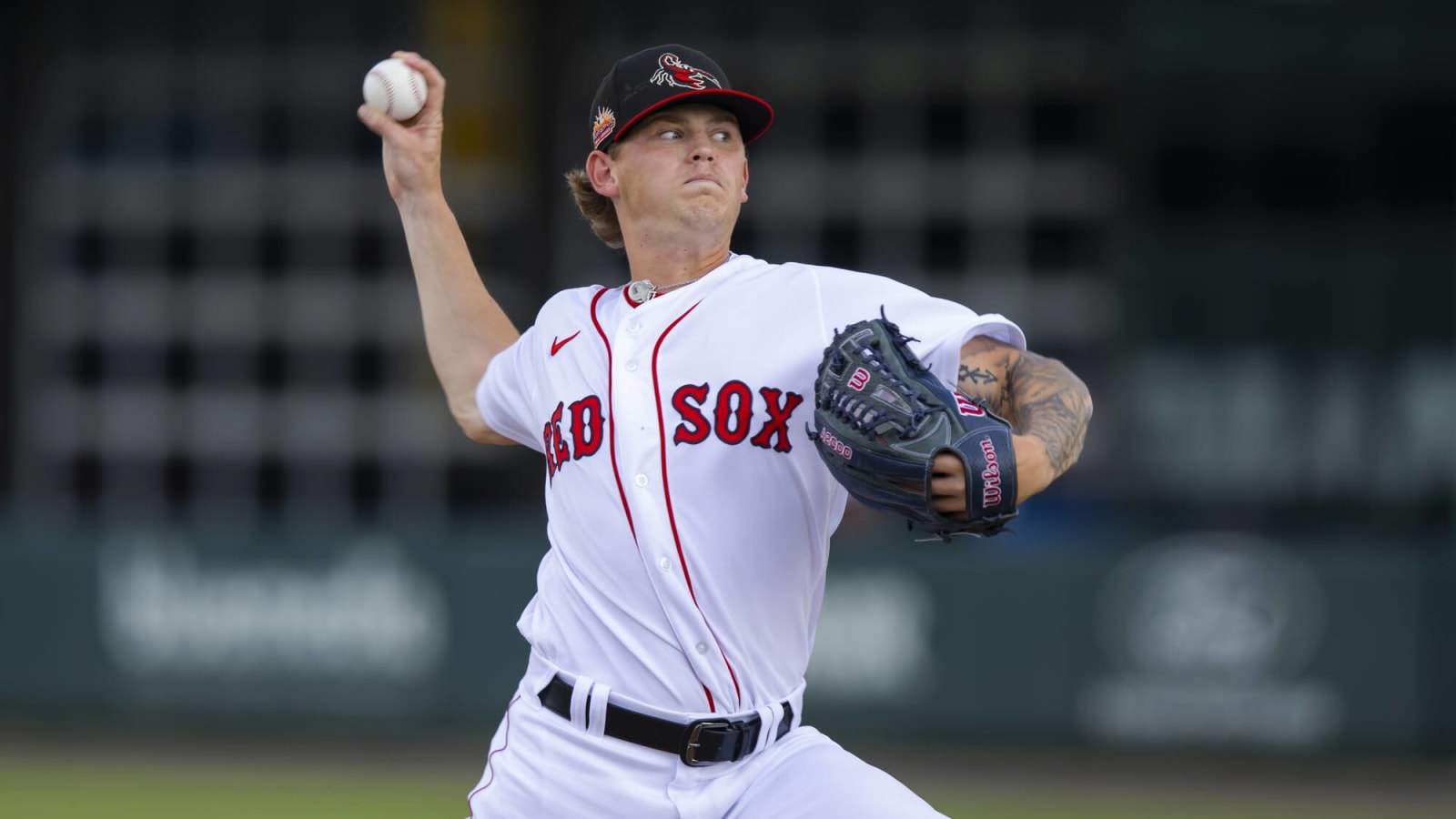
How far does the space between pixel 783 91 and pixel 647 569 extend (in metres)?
11.3

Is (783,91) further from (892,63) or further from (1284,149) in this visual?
(1284,149)

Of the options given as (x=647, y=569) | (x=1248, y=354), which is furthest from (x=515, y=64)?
(x=647, y=569)

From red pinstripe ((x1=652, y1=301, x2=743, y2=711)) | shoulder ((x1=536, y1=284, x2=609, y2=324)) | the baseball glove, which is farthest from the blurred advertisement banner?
the baseball glove

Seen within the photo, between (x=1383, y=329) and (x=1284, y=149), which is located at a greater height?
(x=1284, y=149)

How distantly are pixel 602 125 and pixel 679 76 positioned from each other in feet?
0.76

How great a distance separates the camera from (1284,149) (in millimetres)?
13531

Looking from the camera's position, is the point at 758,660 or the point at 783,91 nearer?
the point at 758,660

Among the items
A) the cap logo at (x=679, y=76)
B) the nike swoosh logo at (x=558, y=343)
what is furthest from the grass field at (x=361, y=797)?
the cap logo at (x=679, y=76)

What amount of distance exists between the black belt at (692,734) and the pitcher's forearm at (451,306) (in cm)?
107

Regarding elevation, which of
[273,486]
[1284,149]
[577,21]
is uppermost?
[577,21]

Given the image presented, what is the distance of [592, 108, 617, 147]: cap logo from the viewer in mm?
3484

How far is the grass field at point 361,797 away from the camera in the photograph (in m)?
8.29

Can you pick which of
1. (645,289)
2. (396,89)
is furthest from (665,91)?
(396,89)

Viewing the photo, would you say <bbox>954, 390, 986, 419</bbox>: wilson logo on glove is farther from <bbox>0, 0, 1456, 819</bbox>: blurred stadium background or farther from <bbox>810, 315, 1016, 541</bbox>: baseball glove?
<bbox>0, 0, 1456, 819</bbox>: blurred stadium background
